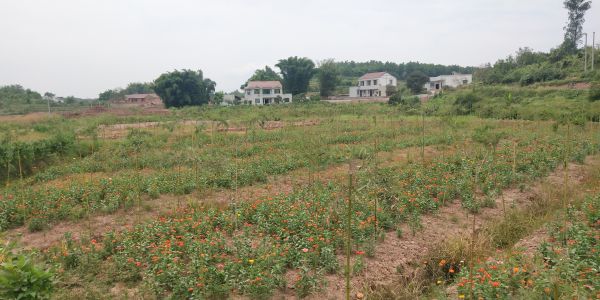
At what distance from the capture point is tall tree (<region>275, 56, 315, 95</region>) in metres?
55.1

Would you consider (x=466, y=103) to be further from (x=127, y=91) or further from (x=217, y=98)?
(x=127, y=91)

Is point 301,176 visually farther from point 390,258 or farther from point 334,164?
point 390,258

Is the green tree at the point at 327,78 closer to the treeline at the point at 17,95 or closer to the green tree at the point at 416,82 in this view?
the green tree at the point at 416,82

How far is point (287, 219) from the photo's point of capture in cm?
675

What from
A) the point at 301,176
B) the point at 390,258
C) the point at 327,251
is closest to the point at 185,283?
the point at 327,251

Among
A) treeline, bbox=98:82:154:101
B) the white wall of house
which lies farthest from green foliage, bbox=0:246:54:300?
treeline, bbox=98:82:154:101

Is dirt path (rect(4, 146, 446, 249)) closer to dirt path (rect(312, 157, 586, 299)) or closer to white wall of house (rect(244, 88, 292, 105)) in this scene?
dirt path (rect(312, 157, 586, 299))

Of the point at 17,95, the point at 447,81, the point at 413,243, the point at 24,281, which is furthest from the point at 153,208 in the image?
the point at 17,95

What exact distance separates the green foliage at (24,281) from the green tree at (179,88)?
44.3m

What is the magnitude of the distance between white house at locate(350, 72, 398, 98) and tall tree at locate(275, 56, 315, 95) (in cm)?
970

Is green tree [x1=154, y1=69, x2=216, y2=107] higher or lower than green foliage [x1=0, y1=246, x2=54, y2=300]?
higher

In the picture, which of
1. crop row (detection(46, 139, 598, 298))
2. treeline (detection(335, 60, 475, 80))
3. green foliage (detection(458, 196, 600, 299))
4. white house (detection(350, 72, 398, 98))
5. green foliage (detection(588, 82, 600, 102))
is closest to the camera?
green foliage (detection(458, 196, 600, 299))

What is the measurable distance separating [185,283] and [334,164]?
810 cm

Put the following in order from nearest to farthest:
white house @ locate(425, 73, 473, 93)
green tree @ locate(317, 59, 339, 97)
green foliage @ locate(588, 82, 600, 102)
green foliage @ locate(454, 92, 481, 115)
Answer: green foliage @ locate(588, 82, 600, 102) → green foliage @ locate(454, 92, 481, 115) → green tree @ locate(317, 59, 339, 97) → white house @ locate(425, 73, 473, 93)
